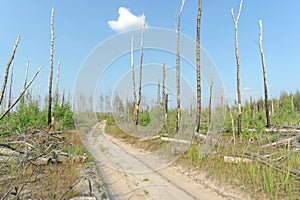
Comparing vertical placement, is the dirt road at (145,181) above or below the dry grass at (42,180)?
below

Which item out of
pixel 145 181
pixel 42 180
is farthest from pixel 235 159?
pixel 42 180

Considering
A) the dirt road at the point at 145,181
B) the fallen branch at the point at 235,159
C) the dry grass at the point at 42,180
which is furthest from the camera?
the fallen branch at the point at 235,159

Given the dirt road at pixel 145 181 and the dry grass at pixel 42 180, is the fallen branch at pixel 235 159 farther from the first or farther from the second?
the dry grass at pixel 42 180

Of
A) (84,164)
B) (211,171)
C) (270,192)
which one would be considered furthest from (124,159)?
Result: (270,192)

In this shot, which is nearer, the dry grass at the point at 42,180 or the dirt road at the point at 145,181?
the dry grass at the point at 42,180

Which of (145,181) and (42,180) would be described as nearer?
(42,180)

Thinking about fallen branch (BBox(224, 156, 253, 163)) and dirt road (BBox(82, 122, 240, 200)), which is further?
fallen branch (BBox(224, 156, 253, 163))

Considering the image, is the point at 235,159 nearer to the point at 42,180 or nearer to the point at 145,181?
the point at 145,181

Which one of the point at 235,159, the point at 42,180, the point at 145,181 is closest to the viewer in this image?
the point at 42,180

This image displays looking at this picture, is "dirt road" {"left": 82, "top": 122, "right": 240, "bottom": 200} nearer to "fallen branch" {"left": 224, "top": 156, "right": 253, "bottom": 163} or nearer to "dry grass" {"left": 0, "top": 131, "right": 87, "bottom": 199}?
"dry grass" {"left": 0, "top": 131, "right": 87, "bottom": 199}

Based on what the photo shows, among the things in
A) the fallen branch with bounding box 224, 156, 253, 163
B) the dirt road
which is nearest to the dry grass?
the dirt road

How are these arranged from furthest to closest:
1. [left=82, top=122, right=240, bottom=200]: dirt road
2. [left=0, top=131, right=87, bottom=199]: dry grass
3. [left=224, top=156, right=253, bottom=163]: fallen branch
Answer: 1. [left=224, top=156, right=253, bottom=163]: fallen branch
2. [left=82, top=122, right=240, bottom=200]: dirt road
3. [left=0, top=131, right=87, bottom=199]: dry grass

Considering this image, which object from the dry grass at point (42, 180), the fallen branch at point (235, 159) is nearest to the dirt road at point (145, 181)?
the dry grass at point (42, 180)

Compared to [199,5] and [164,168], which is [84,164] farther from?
[199,5]
